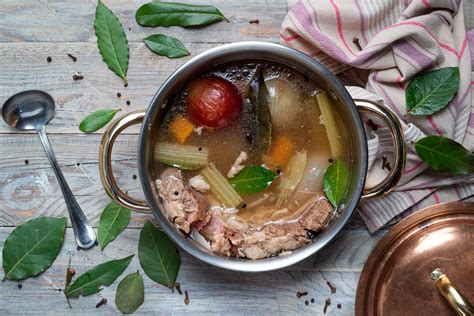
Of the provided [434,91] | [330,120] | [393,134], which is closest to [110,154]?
[330,120]

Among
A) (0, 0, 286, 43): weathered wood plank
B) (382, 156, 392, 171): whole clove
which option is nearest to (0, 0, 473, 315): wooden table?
(0, 0, 286, 43): weathered wood plank

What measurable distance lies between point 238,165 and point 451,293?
52cm

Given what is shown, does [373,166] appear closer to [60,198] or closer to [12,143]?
[60,198]

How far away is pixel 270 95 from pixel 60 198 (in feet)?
1.82

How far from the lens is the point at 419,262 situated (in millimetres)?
1397

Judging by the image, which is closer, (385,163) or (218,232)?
(218,232)

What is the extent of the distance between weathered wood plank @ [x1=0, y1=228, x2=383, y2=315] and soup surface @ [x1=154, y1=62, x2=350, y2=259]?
0.17 metres

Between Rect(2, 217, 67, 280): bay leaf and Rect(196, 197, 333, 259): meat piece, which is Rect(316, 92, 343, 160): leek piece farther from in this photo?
Rect(2, 217, 67, 280): bay leaf

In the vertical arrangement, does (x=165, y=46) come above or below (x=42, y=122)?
above

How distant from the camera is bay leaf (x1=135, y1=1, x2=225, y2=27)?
4.67 ft

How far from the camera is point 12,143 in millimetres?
1457

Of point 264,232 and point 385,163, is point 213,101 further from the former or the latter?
point 385,163

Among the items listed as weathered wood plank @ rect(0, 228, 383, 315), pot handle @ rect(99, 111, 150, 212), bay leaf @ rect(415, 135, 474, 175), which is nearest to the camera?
pot handle @ rect(99, 111, 150, 212)

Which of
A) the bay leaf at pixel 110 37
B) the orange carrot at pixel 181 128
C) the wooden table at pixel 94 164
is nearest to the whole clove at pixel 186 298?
the wooden table at pixel 94 164
